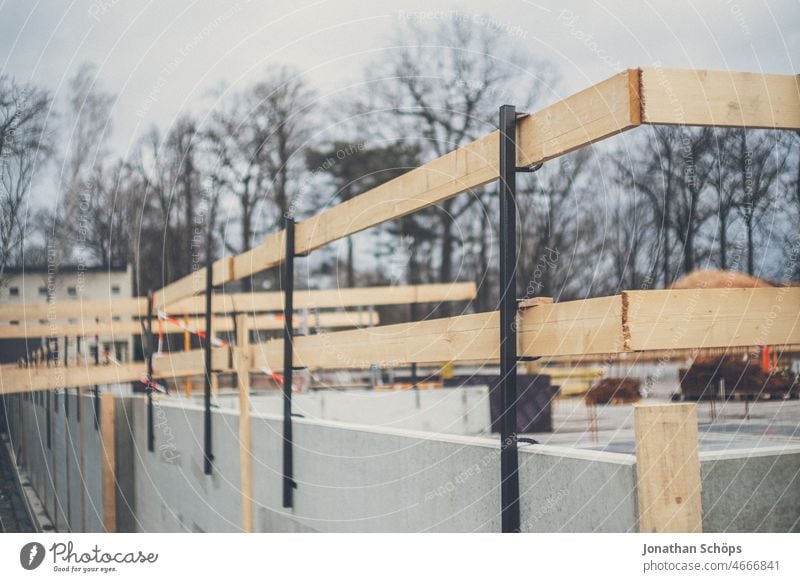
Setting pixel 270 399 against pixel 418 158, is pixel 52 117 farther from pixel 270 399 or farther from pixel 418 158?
pixel 418 158

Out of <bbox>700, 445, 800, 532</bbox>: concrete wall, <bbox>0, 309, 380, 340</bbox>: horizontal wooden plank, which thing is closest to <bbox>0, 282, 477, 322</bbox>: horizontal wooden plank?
<bbox>0, 309, 380, 340</bbox>: horizontal wooden plank

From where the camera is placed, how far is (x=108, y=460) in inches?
362

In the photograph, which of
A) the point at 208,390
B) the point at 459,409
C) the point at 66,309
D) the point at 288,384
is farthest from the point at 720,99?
the point at 459,409

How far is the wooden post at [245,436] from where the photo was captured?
5.95m

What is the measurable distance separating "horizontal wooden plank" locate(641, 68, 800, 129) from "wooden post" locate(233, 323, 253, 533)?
3.58 metres

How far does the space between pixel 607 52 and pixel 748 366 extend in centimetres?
305

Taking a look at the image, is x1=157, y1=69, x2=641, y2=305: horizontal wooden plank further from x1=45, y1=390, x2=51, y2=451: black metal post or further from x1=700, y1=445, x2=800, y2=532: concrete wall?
x1=45, y1=390, x2=51, y2=451: black metal post

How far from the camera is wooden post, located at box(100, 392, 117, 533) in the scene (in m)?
9.14

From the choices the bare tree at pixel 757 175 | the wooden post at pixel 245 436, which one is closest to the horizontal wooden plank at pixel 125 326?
the wooden post at pixel 245 436

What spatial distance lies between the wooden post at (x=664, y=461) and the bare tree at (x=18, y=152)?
3700 mm

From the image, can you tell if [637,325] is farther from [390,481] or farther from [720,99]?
[390,481]

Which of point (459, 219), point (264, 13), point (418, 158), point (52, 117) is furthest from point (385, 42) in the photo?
point (459, 219)

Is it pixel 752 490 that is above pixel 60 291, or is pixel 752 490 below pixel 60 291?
below

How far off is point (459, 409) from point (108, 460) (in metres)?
3.33
